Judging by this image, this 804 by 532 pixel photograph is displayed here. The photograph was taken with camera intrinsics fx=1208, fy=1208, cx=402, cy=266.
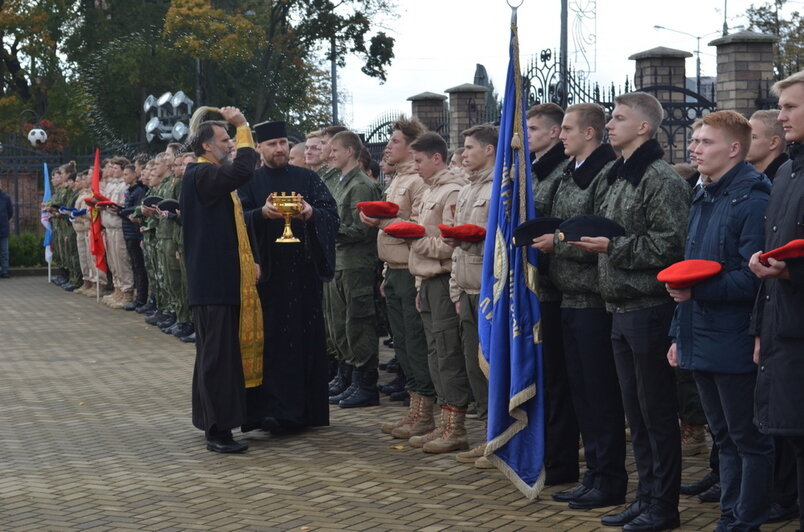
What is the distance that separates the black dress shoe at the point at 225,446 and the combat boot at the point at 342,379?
7.15 ft

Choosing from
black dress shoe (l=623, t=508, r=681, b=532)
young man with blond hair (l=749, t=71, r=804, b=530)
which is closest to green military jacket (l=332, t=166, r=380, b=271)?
black dress shoe (l=623, t=508, r=681, b=532)

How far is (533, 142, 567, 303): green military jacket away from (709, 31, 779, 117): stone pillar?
27.1ft

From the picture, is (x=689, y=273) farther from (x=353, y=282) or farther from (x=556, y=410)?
(x=353, y=282)

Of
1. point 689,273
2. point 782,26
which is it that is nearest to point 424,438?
point 689,273

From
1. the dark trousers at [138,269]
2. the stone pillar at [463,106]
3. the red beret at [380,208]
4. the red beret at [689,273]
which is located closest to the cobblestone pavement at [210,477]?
the red beret at [689,273]

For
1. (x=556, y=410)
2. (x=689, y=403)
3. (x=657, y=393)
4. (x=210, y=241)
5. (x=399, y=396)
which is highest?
(x=210, y=241)

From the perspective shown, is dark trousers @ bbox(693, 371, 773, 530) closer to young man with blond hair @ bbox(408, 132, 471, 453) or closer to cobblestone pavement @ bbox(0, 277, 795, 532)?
cobblestone pavement @ bbox(0, 277, 795, 532)

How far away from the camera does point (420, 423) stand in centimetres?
862

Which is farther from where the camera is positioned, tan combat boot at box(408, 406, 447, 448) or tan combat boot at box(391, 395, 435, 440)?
tan combat boot at box(391, 395, 435, 440)

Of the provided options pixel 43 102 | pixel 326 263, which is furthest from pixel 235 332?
pixel 43 102

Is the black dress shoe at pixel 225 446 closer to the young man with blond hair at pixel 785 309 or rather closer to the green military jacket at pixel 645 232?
the green military jacket at pixel 645 232

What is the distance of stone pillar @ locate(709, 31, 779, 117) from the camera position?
48.2 feet

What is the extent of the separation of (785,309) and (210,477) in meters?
3.93

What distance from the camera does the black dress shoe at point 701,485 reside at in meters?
6.75
